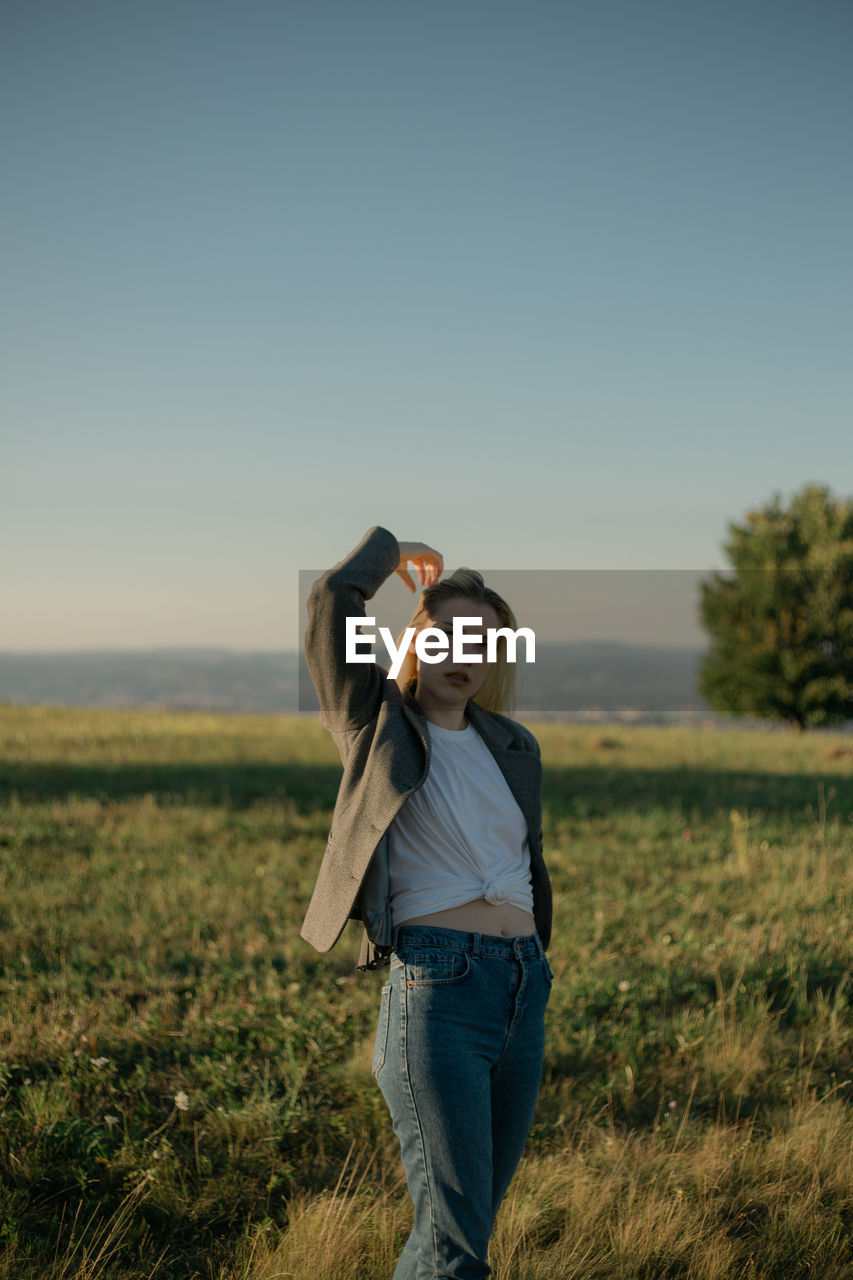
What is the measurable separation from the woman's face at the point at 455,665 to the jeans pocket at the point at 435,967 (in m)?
0.76

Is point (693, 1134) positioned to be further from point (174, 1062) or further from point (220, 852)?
point (220, 852)

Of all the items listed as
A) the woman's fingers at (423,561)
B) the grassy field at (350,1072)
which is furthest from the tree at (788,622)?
the woman's fingers at (423,561)

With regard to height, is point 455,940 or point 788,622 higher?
point 788,622

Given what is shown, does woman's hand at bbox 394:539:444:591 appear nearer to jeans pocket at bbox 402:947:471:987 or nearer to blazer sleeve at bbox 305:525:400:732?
blazer sleeve at bbox 305:525:400:732

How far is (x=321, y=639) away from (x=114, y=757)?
47.1 ft

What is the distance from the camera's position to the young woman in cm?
237

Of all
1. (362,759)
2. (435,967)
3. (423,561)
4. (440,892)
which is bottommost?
(435,967)

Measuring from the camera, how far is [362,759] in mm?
2758

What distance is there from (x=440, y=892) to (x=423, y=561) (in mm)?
1090

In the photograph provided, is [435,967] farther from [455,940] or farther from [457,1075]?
[457,1075]

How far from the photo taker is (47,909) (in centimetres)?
684

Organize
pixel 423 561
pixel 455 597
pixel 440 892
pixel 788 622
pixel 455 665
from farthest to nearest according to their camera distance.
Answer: pixel 788 622 → pixel 423 561 → pixel 455 597 → pixel 455 665 → pixel 440 892

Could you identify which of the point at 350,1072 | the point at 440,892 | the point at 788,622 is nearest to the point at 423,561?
the point at 440,892

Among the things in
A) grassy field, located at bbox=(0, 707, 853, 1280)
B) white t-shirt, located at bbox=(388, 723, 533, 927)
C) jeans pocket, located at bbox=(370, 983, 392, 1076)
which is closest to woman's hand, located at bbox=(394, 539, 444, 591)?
white t-shirt, located at bbox=(388, 723, 533, 927)
